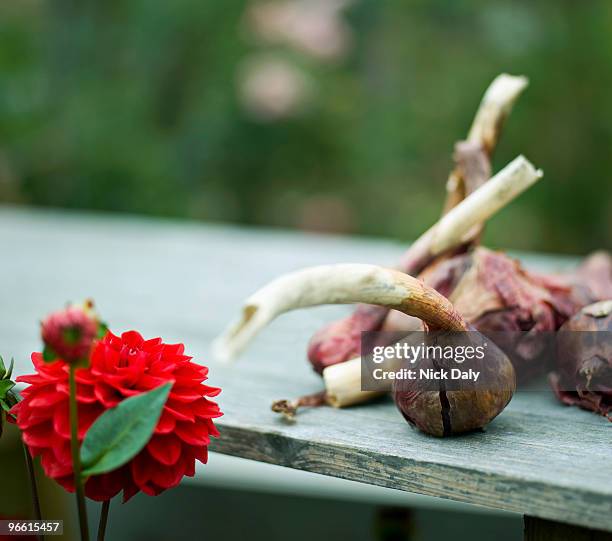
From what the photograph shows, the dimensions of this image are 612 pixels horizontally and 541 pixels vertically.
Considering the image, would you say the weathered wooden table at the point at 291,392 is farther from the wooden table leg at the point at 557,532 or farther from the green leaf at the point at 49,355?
the green leaf at the point at 49,355

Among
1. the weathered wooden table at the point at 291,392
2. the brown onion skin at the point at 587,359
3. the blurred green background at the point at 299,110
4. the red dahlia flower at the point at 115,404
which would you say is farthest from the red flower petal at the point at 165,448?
the blurred green background at the point at 299,110

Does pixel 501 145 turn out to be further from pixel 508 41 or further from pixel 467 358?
pixel 467 358

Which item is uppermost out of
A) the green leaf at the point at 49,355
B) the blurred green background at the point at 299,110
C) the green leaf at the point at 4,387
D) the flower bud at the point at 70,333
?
the blurred green background at the point at 299,110

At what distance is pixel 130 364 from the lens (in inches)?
18.4

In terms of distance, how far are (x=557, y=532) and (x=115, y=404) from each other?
26cm

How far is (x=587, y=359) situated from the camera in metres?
0.59

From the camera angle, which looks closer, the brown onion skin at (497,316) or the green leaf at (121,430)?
the green leaf at (121,430)

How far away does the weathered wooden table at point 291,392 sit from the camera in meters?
0.48

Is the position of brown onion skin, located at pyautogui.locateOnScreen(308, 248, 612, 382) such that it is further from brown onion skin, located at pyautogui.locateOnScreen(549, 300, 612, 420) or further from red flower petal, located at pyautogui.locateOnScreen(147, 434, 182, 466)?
red flower petal, located at pyautogui.locateOnScreen(147, 434, 182, 466)

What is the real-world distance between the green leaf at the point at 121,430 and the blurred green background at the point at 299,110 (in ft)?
6.00

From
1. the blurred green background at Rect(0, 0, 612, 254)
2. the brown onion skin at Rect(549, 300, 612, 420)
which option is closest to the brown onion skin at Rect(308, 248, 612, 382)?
the brown onion skin at Rect(549, 300, 612, 420)

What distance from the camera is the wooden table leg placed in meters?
0.48

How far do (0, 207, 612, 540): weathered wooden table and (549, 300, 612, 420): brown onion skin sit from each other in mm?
14

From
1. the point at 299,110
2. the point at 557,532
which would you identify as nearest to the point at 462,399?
the point at 557,532
